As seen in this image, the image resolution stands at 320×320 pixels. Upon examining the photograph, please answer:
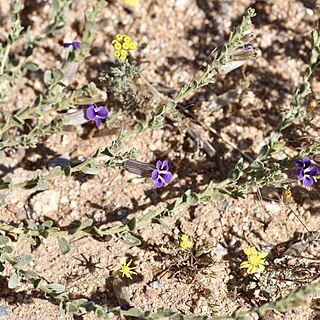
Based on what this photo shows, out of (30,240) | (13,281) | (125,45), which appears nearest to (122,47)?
(125,45)

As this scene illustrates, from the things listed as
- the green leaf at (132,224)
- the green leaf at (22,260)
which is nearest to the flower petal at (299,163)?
the green leaf at (132,224)

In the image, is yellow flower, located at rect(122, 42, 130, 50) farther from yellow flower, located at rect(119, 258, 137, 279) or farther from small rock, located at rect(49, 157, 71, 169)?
yellow flower, located at rect(119, 258, 137, 279)

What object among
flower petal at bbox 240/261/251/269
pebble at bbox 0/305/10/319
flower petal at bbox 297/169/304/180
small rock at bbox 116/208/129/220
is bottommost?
pebble at bbox 0/305/10/319

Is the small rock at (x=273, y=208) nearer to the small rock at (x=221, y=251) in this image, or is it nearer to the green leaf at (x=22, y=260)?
the small rock at (x=221, y=251)

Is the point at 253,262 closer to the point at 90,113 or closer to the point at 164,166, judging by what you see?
the point at 164,166

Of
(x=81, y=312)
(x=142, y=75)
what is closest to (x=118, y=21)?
(x=142, y=75)

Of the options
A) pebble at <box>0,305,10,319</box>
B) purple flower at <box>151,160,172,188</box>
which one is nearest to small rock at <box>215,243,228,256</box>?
purple flower at <box>151,160,172,188</box>
